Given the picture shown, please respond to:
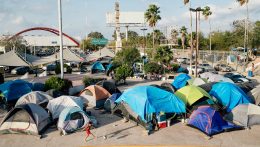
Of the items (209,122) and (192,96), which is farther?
(192,96)

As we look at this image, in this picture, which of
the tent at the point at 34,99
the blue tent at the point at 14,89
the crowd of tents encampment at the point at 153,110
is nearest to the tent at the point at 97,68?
the blue tent at the point at 14,89

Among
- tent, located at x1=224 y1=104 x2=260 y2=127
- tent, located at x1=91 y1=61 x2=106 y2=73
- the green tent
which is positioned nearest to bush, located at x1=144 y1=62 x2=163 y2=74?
tent, located at x1=91 y1=61 x2=106 y2=73

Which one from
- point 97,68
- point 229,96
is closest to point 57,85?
point 229,96

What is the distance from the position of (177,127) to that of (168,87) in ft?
17.1

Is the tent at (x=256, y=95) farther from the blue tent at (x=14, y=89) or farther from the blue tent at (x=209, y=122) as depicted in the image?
the blue tent at (x=14, y=89)

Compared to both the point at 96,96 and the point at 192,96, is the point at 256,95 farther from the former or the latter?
the point at 96,96

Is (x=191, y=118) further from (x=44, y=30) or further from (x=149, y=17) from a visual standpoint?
(x=44, y=30)

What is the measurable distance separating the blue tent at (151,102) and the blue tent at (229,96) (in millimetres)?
3219

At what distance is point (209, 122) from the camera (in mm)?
14188

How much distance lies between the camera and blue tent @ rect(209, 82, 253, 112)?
17.4 meters

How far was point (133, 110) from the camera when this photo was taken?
1577 cm

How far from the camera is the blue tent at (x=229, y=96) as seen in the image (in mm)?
17438

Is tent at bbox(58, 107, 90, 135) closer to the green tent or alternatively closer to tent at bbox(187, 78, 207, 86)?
the green tent

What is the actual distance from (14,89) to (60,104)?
5851 mm
